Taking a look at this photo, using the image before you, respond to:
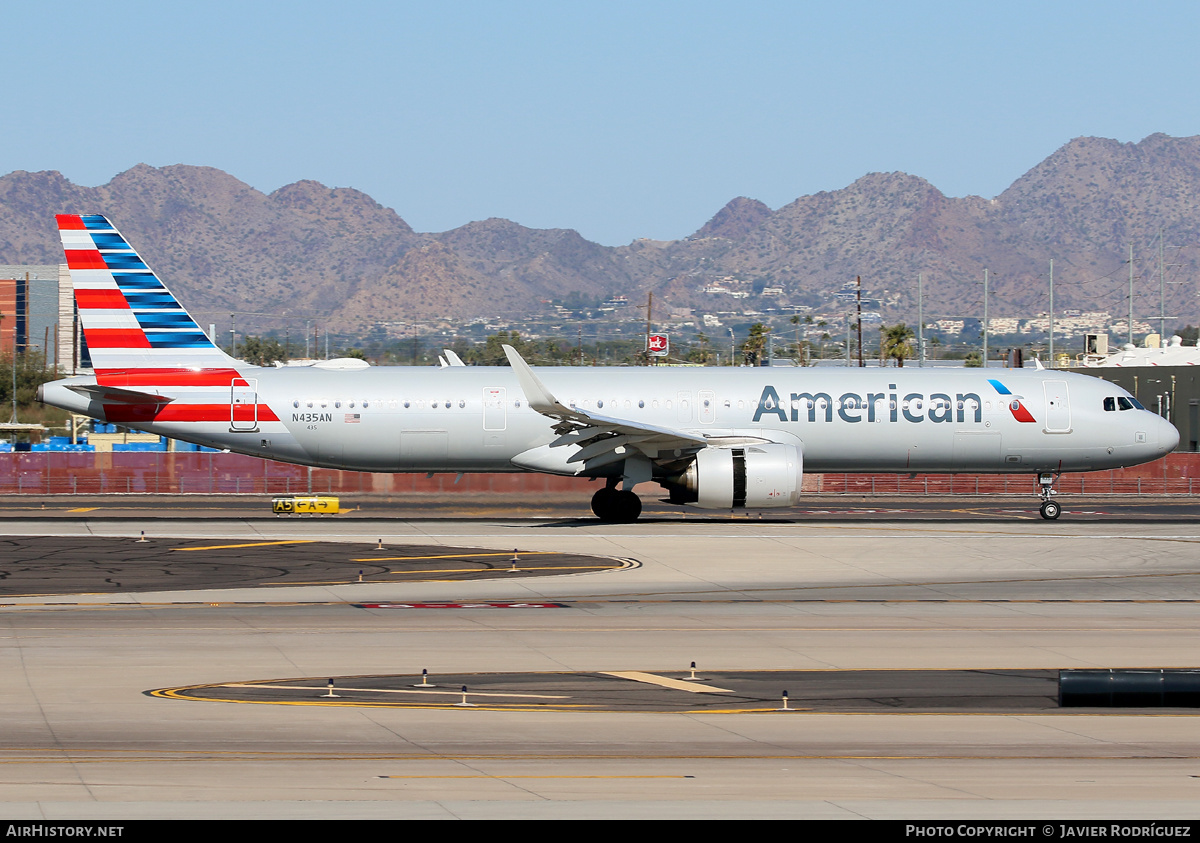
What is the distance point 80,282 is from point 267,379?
625cm

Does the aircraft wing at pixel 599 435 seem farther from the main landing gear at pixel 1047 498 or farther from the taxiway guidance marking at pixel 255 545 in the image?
the main landing gear at pixel 1047 498

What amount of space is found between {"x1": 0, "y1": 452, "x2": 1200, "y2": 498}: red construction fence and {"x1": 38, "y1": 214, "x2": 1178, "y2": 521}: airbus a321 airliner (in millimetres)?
15131

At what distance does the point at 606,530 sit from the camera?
115 ft

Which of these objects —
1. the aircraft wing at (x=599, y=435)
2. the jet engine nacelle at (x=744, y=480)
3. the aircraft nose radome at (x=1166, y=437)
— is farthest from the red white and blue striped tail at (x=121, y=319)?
the aircraft nose radome at (x=1166, y=437)

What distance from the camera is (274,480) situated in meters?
55.0

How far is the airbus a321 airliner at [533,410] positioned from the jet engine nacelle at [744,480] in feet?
3.75

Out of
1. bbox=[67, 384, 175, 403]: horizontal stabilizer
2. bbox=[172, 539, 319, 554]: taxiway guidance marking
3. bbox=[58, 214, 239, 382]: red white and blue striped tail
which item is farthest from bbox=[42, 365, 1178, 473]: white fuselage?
bbox=[172, 539, 319, 554]: taxiway guidance marking

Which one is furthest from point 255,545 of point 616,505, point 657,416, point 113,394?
point 657,416

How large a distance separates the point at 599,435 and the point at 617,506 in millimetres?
2779

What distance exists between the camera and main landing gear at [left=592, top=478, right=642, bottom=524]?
3703 cm

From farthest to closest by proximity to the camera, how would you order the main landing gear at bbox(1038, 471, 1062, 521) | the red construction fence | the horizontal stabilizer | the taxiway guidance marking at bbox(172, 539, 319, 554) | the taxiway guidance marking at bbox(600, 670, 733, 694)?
the red construction fence
the main landing gear at bbox(1038, 471, 1062, 521)
the horizontal stabilizer
the taxiway guidance marking at bbox(172, 539, 319, 554)
the taxiway guidance marking at bbox(600, 670, 733, 694)

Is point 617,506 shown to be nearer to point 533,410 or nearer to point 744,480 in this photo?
point 533,410

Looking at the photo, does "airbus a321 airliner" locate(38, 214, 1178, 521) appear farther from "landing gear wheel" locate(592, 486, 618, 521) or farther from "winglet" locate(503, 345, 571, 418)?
"winglet" locate(503, 345, 571, 418)
